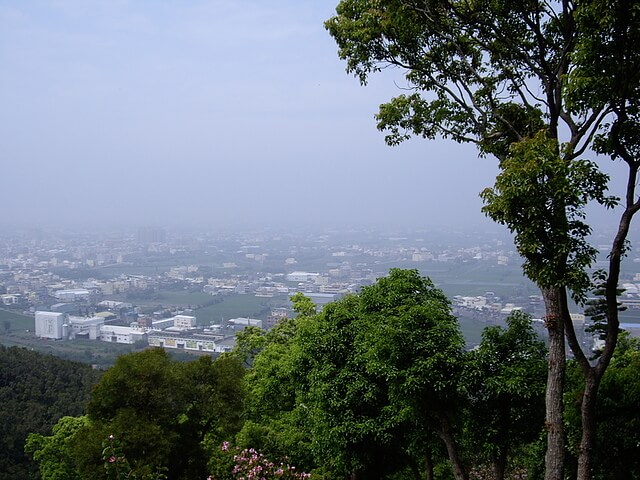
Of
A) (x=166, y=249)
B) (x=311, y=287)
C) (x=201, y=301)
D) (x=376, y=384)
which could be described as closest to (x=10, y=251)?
(x=166, y=249)

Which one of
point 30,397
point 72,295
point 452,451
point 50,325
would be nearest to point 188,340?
point 50,325

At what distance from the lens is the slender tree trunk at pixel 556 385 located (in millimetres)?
4820

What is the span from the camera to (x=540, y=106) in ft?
19.5

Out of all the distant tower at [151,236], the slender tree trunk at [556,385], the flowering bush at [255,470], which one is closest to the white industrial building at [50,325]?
the flowering bush at [255,470]

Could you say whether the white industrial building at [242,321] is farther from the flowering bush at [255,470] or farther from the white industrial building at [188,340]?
the flowering bush at [255,470]

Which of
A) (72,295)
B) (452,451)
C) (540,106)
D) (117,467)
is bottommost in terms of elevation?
(72,295)

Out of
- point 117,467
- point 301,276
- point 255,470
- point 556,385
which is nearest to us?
point 556,385

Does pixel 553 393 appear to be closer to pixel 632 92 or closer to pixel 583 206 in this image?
pixel 583 206

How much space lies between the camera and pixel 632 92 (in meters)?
4.34

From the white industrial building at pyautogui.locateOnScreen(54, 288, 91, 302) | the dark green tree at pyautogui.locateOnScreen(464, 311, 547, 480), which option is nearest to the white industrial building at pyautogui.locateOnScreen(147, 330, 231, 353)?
the white industrial building at pyautogui.locateOnScreen(54, 288, 91, 302)

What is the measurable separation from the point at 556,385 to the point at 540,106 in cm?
309

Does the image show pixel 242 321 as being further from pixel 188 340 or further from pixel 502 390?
pixel 502 390

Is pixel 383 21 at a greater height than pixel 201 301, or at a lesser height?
greater

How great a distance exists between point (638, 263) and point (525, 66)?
31894 mm
